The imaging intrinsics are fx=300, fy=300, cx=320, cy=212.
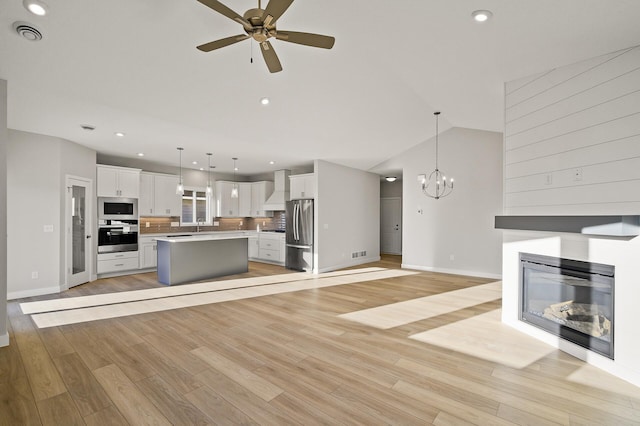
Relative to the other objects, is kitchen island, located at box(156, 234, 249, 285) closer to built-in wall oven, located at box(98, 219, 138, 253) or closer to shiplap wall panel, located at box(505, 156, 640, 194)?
built-in wall oven, located at box(98, 219, 138, 253)

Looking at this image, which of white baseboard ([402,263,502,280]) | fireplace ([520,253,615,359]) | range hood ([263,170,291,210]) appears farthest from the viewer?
range hood ([263,170,291,210])

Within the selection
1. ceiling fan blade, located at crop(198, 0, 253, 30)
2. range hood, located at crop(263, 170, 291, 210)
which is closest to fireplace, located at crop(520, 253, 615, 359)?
ceiling fan blade, located at crop(198, 0, 253, 30)

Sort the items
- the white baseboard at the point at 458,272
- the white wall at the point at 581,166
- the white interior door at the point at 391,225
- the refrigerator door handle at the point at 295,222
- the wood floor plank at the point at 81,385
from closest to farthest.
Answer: the wood floor plank at the point at 81,385 → the white wall at the point at 581,166 → the white baseboard at the point at 458,272 → the refrigerator door handle at the point at 295,222 → the white interior door at the point at 391,225

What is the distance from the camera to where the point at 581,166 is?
3.06 metres

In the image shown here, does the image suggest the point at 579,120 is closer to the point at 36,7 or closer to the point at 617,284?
the point at 617,284

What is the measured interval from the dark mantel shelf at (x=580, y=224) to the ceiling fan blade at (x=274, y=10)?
3090 mm

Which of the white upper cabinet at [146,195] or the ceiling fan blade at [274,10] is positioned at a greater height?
the ceiling fan blade at [274,10]

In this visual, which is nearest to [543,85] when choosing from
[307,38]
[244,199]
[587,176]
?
[587,176]

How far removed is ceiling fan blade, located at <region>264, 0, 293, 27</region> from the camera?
1.87 metres

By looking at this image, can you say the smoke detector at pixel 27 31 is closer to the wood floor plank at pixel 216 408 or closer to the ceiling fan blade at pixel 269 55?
the ceiling fan blade at pixel 269 55

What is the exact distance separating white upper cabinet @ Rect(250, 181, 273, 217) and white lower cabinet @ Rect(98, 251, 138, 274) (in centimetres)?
342

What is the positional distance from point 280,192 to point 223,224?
2.27 metres

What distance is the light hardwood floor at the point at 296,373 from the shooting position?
2.07 metres

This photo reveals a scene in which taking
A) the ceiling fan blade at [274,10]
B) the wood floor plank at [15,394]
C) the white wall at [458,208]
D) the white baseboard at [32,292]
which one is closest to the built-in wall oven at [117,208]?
the white baseboard at [32,292]
